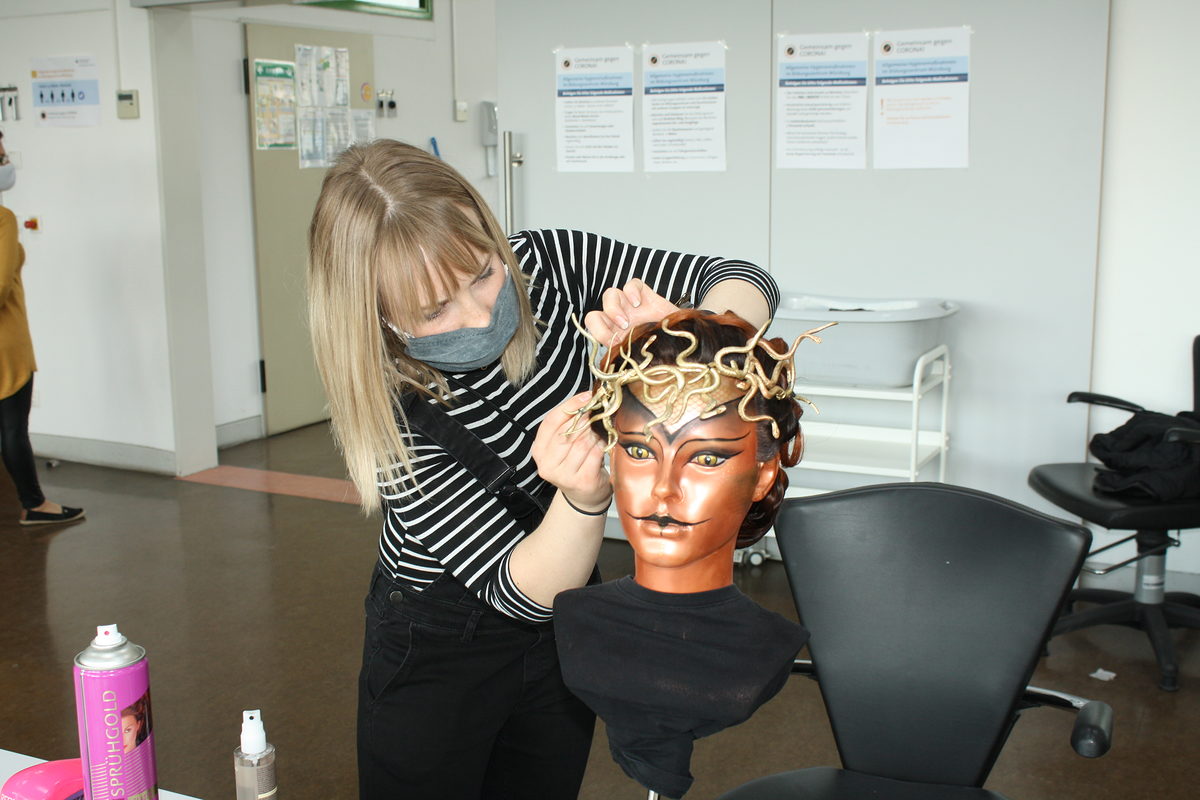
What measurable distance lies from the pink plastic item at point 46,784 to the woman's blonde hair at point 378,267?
426 millimetres

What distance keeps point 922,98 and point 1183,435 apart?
1.28m

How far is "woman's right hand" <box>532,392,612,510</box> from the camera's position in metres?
1.02

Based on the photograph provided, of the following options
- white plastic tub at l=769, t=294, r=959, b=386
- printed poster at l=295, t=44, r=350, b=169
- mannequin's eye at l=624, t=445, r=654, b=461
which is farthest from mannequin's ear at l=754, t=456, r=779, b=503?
printed poster at l=295, t=44, r=350, b=169

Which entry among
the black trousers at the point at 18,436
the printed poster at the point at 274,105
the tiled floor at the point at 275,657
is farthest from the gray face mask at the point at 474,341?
the printed poster at the point at 274,105

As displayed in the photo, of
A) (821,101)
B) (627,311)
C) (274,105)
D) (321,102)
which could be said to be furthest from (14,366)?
(627,311)

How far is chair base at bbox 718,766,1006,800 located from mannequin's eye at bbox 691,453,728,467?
0.81 meters

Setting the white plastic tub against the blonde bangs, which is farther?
the white plastic tub

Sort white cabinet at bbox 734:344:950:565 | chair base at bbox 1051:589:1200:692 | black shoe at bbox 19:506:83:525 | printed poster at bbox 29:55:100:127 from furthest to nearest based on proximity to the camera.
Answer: printed poster at bbox 29:55:100:127 < black shoe at bbox 19:506:83:525 < white cabinet at bbox 734:344:950:565 < chair base at bbox 1051:589:1200:692

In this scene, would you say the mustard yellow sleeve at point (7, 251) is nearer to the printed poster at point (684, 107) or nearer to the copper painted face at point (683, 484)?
the printed poster at point (684, 107)

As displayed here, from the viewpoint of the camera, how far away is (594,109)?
377 cm

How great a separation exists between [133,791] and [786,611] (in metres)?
2.48

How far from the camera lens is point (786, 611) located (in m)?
3.30

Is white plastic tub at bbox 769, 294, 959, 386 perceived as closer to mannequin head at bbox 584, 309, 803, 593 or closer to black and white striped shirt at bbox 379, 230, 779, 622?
black and white striped shirt at bbox 379, 230, 779, 622

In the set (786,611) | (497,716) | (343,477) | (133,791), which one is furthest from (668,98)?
(133,791)
